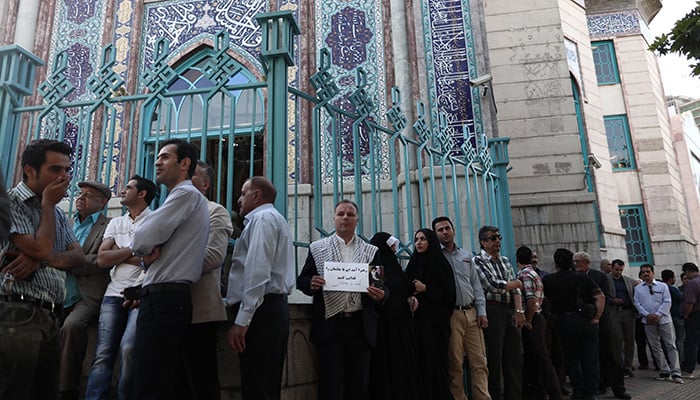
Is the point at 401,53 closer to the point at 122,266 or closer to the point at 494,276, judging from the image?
the point at 494,276

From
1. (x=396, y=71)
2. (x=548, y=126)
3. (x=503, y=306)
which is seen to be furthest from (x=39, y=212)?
(x=548, y=126)

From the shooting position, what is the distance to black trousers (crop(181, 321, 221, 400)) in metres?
2.49

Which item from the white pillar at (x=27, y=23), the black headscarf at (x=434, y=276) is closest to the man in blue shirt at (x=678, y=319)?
the black headscarf at (x=434, y=276)

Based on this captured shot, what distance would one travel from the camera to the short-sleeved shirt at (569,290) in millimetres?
5105

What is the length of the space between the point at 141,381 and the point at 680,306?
793 cm

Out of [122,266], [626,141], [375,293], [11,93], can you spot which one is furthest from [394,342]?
[626,141]

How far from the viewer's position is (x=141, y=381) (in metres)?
2.17

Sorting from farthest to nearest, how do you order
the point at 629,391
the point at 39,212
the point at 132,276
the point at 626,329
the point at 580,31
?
the point at 580,31 < the point at 626,329 < the point at 629,391 < the point at 132,276 < the point at 39,212

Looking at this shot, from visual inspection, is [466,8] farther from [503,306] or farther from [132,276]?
[132,276]

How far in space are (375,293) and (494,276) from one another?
1772 millimetres

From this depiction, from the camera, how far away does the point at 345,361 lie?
3.24 m

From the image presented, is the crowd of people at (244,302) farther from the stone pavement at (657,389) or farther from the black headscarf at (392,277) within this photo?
the stone pavement at (657,389)

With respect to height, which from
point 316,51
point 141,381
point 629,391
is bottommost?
point 629,391

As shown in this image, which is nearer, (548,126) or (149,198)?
(149,198)
